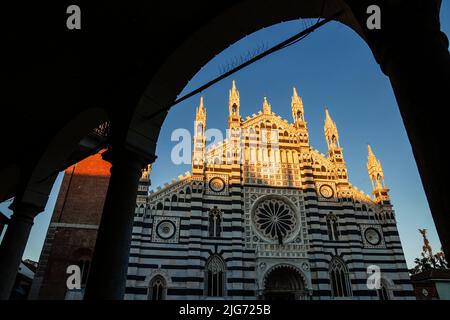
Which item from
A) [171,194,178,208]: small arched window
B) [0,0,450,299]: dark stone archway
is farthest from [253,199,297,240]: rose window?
[0,0,450,299]: dark stone archway

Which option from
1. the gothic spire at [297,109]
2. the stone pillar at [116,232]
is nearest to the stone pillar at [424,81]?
the stone pillar at [116,232]

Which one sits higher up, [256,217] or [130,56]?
[256,217]

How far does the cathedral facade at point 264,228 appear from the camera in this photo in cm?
1900

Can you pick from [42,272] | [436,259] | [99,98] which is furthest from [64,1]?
[436,259]

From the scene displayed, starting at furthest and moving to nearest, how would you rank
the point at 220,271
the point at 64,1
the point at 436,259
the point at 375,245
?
the point at 436,259 < the point at 375,245 < the point at 220,271 < the point at 64,1

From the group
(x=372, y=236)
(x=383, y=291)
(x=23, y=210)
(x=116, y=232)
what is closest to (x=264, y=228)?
(x=372, y=236)

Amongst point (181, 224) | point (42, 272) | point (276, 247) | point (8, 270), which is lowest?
point (8, 270)

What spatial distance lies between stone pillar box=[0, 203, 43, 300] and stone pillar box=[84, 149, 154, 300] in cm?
373

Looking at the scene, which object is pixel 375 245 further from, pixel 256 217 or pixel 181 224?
pixel 181 224

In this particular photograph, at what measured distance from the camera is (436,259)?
3772 centimetres

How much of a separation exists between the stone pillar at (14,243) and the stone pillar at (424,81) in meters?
7.46

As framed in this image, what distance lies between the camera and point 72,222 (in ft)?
65.0

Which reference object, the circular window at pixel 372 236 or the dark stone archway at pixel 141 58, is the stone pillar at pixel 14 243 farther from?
the circular window at pixel 372 236
